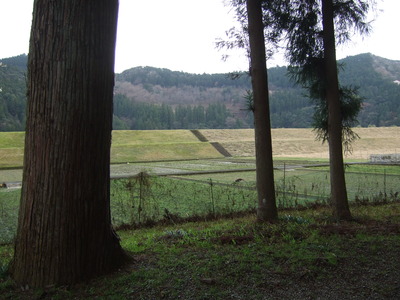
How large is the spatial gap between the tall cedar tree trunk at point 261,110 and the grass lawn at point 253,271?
180 centimetres

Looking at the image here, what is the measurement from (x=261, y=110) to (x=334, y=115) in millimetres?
1757

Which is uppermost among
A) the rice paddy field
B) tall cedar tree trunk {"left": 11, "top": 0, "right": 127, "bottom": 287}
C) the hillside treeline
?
the hillside treeline

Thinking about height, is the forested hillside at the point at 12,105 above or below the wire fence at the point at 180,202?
above

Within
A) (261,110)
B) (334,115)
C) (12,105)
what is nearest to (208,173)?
(334,115)

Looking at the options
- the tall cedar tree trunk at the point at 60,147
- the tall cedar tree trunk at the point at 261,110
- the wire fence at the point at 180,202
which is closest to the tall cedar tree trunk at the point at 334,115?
the tall cedar tree trunk at the point at 261,110

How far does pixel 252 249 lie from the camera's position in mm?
4219

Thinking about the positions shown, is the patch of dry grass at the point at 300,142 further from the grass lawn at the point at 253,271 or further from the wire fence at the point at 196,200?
the grass lawn at the point at 253,271

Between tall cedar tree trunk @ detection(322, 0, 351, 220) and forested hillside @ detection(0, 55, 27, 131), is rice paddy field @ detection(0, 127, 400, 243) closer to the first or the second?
tall cedar tree trunk @ detection(322, 0, 351, 220)

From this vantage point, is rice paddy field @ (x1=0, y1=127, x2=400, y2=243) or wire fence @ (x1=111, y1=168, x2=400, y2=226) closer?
wire fence @ (x1=111, y1=168, x2=400, y2=226)

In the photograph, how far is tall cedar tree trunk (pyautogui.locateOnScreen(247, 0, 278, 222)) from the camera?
6508 millimetres

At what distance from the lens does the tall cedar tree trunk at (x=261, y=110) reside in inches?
256

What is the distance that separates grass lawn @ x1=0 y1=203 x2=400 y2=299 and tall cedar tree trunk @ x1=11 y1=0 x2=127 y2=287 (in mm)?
260

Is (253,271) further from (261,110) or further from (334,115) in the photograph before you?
(334,115)

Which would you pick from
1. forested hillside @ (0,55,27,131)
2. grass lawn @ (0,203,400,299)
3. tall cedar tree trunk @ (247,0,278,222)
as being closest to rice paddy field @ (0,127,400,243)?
tall cedar tree trunk @ (247,0,278,222)
